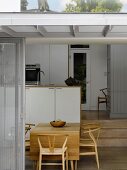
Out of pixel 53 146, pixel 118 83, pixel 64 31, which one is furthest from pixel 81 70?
pixel 64 31

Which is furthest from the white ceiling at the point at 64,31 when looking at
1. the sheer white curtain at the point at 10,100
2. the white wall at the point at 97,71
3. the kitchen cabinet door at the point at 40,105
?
the white wall at the point at 97,71

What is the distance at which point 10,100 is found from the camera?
17.8 ft

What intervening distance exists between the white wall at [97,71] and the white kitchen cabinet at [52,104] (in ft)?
15.3

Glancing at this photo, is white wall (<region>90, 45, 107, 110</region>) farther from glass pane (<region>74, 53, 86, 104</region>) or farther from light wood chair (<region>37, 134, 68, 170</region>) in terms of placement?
light wood chair (<region>37, 134, 68, 170</region>)

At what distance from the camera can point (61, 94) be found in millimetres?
8508

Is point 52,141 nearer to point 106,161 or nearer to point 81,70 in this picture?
point 106,161

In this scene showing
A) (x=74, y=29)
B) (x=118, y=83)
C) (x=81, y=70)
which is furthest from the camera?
(x=81, y=70)

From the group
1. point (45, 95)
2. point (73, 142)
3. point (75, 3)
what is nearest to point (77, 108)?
point (45, 95)

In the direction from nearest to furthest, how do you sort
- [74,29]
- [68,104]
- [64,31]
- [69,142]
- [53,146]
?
[74,29] < [64,31] < [53,146] < [69,142] < [68,104]

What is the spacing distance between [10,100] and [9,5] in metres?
1.38

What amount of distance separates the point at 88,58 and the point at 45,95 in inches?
193

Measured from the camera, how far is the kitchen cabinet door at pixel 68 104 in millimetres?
8438

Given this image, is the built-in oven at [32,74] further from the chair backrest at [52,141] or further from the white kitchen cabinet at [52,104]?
the chair backrest at [52,141]

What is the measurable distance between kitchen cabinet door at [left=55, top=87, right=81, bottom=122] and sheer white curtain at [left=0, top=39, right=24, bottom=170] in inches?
122
